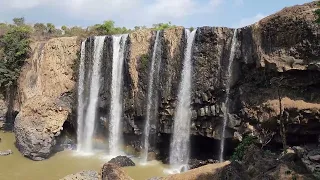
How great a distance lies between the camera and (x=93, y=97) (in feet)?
88.4

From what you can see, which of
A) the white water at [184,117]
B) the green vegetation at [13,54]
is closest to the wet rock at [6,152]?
the green vegetation at [13,54]

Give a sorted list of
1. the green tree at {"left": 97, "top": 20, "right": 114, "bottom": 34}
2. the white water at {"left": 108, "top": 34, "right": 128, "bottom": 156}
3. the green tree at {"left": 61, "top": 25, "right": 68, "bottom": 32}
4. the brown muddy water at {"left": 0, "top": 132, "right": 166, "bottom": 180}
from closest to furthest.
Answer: the brown muddy water at {"left": 0, "top": 132, "right": 166, "bottom": 180}, the white water at {"left": 108, "top": 34, "right": 128, "bottom": 156}, the green tree at {"left": 97, "top": 20, "right": 114, "bottom": 34}, the green tree at {"left": 61, "top": 25, "right": 68, "bottom": 32}

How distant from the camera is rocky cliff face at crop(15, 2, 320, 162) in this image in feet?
61.6

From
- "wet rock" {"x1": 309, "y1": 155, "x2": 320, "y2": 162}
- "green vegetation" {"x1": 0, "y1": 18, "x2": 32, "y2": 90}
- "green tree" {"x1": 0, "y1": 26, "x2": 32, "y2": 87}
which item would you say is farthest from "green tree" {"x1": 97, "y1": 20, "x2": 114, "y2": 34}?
"wet rock" {"x1": 309, "y1": 155, "x2": 320, "y2": 162}

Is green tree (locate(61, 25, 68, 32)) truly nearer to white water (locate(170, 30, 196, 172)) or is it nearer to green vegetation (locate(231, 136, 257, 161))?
white water (locate(170, 30, 196, 172))

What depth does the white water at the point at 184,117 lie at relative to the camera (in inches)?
882

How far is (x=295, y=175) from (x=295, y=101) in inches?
279

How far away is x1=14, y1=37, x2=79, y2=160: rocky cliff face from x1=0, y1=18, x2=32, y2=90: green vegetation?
84 centimetres

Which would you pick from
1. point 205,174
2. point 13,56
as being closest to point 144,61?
point 205,174

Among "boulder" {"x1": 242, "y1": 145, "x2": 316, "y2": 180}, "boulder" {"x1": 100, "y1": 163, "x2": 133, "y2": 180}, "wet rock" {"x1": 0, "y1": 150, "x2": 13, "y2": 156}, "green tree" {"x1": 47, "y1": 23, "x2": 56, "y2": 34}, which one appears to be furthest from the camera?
"green tree" {"x1": 47, "y1": 23, "x2": 56, "y2": 34}

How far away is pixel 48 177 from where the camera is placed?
2047cm

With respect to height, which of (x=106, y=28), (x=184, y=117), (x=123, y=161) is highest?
(x=106, y=28)

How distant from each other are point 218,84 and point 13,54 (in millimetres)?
18829

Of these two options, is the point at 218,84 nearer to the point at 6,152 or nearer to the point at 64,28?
the point at 6,152
